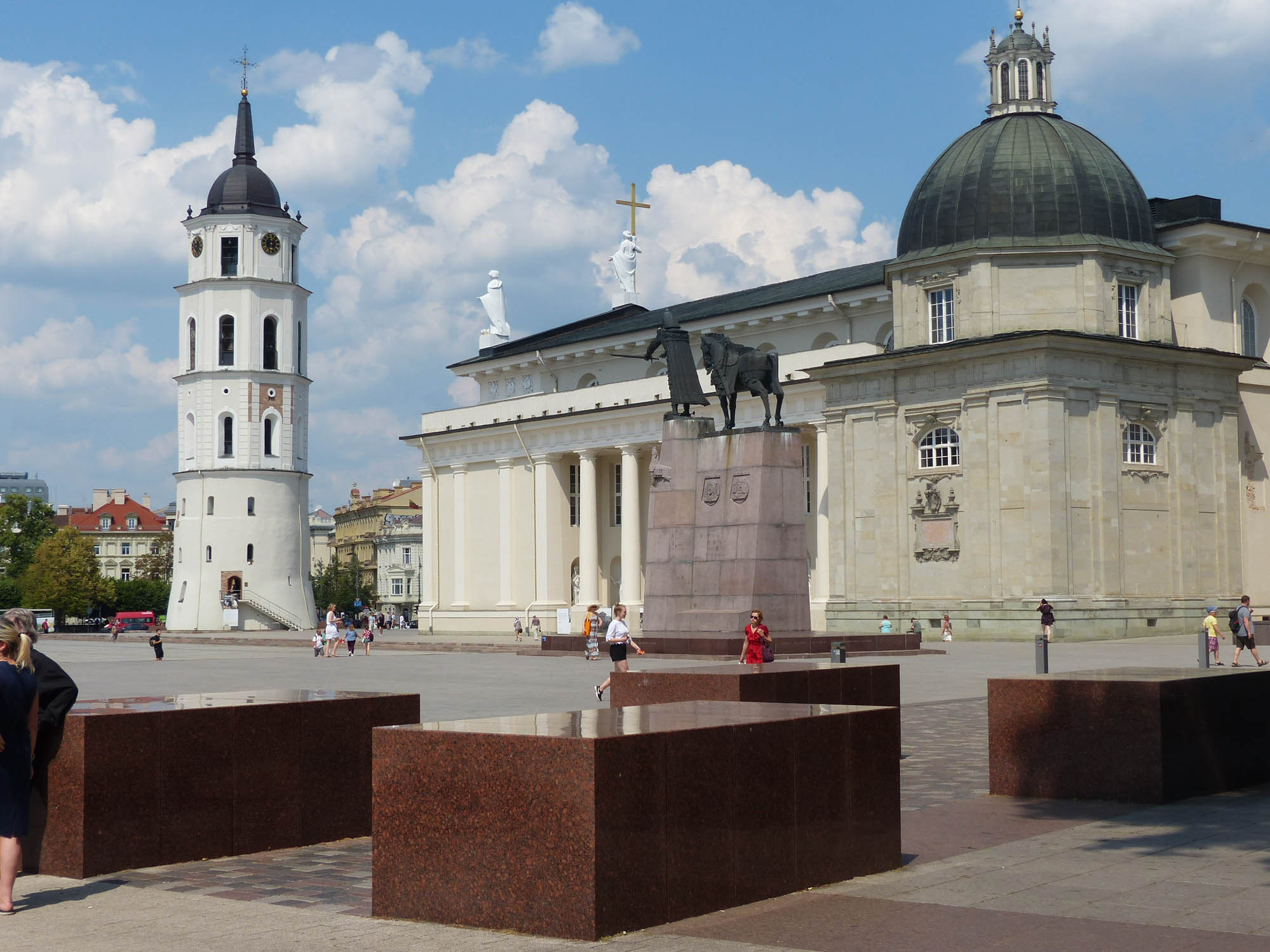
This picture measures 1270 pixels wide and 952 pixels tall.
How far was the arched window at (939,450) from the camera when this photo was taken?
55094 millimetres

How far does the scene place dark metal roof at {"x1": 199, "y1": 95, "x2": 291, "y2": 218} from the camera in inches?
4040

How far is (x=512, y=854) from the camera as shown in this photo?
26.1 feet

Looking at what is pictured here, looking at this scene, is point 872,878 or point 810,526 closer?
point 872,878

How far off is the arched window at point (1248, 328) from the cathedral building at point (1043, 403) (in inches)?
3.3

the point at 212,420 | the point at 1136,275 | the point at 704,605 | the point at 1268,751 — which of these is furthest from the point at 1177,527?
the point at 212,420

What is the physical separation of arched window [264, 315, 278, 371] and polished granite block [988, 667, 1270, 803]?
9352 centimetres

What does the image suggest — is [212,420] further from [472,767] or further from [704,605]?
[472,767]

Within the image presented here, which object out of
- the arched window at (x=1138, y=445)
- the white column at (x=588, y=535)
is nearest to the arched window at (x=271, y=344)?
the white column at (x=588, y=535)

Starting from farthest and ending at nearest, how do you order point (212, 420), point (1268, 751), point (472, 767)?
1. point (212, 420)
2. point (1268, 751)
3. point (472, 767)

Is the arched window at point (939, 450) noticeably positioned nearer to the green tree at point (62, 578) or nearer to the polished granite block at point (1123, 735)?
the polished granite block at point (1123, 735)

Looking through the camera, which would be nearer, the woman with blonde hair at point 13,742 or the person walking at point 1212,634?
the woman with blonde hair at point 13,742

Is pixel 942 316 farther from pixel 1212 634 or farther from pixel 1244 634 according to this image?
pixel 1212 634

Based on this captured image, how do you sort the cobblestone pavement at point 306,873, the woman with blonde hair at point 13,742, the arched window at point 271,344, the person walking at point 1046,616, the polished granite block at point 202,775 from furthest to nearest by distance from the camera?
the arched window at point 271,344 < the person walking at point 1046,616 < the polished granite block at point 202,775 < the cobblestone pavement at point 306,873 < the woman with blonde hair at point 13,742

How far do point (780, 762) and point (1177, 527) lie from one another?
1943 inches
